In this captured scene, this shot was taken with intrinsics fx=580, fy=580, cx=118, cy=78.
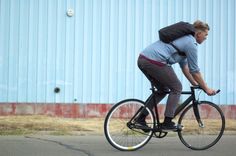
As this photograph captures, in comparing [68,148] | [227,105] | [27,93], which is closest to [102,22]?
[27,93]

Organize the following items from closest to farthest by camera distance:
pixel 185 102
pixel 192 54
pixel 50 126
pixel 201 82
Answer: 1. pixel 192 54
2. pixel 201 82
3. pixel 185 102
4. pixel 50 126

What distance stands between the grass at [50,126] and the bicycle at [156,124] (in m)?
2.16

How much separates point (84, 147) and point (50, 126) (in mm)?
2340

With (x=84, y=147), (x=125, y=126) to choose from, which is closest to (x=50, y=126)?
(x=84, y=147)

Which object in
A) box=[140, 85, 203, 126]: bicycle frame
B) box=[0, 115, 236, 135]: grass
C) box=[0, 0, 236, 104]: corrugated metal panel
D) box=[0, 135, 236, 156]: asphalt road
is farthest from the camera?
box=[0, 0, 236, 104]: corrugated metal panel

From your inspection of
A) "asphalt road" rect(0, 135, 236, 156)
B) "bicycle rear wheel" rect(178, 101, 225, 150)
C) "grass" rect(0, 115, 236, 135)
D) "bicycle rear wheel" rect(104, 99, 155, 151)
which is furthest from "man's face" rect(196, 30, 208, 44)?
"grass" rect(0, 115, 236, 135)

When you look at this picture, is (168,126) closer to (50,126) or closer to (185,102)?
(185,102)

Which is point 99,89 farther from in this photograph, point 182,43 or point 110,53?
point 182,43

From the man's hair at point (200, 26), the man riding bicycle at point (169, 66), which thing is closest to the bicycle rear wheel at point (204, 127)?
the man riding bicycle at point (169, 66)

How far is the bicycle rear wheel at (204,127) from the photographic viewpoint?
786cm

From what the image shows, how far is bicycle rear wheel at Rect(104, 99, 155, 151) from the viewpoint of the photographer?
7606 mm

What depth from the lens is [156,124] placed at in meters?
7.69

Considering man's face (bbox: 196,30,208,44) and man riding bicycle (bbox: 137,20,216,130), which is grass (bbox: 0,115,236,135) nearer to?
man riding bicycle (bbox: 137,20,216,130)

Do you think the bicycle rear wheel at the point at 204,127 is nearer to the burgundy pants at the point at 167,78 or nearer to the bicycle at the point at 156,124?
the bicycle at the point at 156,124
